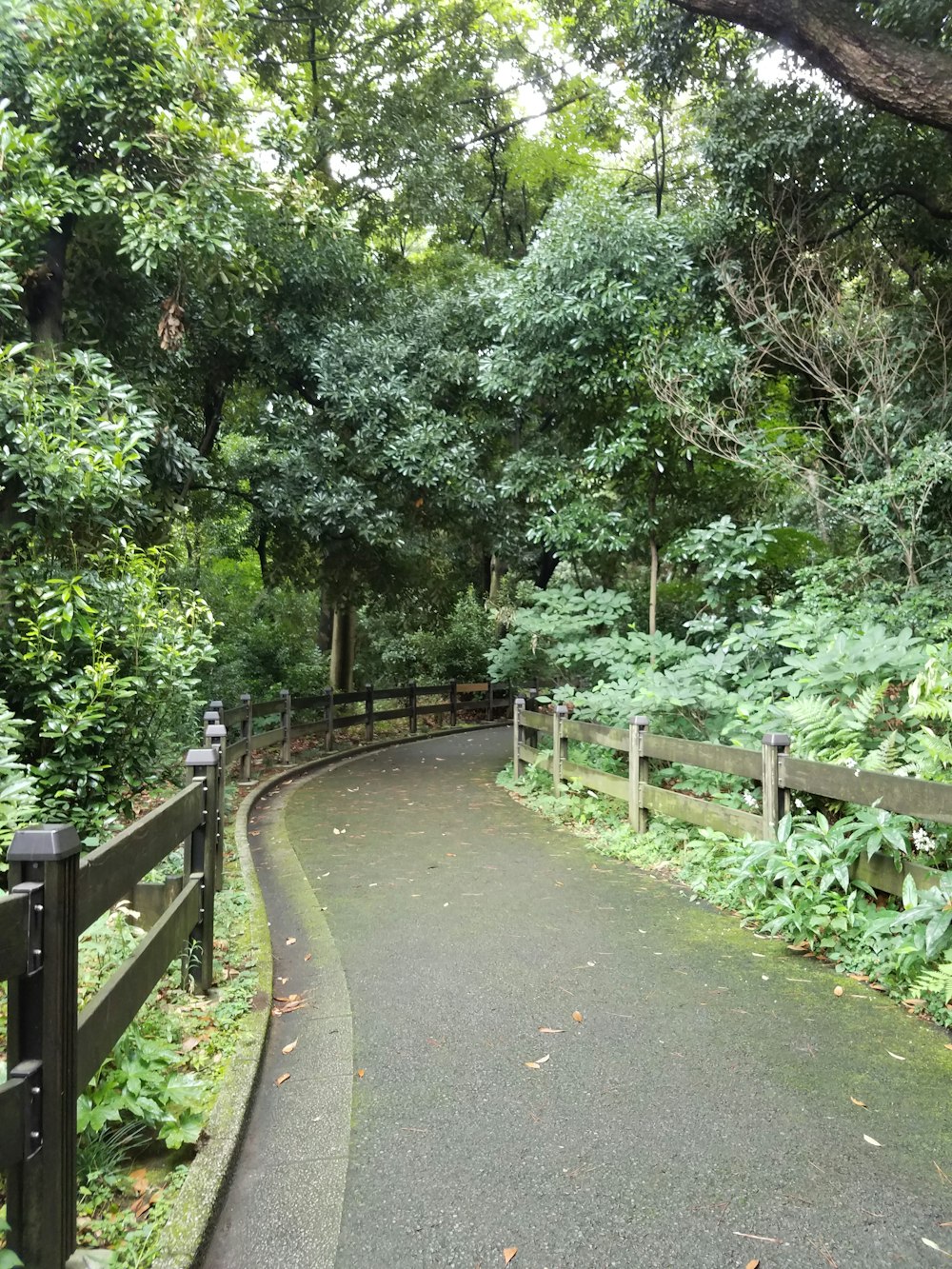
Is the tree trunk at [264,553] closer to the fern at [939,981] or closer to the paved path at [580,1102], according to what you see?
the paved path at [580,1102]

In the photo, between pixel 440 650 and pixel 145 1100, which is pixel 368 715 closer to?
pixel 440 650

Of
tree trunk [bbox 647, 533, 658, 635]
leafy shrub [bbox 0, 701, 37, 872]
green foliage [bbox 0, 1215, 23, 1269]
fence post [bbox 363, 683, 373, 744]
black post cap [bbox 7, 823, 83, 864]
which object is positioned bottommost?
fence post [bbox 363, 683, 373, 744]

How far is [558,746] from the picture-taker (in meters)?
9.77

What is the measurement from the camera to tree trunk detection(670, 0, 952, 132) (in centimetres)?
734

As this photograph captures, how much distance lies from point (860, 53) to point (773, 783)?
6.81 m

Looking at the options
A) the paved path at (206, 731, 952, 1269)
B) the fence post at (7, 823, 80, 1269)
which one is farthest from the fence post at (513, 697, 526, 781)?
the fence post at (7, 823, 80, 1269)

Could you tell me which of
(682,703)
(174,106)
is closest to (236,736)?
(682,703)

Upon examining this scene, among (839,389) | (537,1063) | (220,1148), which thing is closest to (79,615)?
(220,1148)

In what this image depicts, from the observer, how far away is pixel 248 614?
19109 mm

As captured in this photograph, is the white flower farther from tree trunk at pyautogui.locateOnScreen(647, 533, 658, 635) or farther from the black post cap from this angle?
tree trunk at pyautogui.locateOnScreen(647, 533, 658, 635)

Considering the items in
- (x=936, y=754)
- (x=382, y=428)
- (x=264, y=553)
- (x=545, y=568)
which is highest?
(x=382, y=428)

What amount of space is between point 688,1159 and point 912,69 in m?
8.71

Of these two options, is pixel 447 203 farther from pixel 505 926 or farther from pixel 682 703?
pixel 505 926

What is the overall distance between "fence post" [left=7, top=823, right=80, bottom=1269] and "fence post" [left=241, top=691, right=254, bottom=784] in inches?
355
